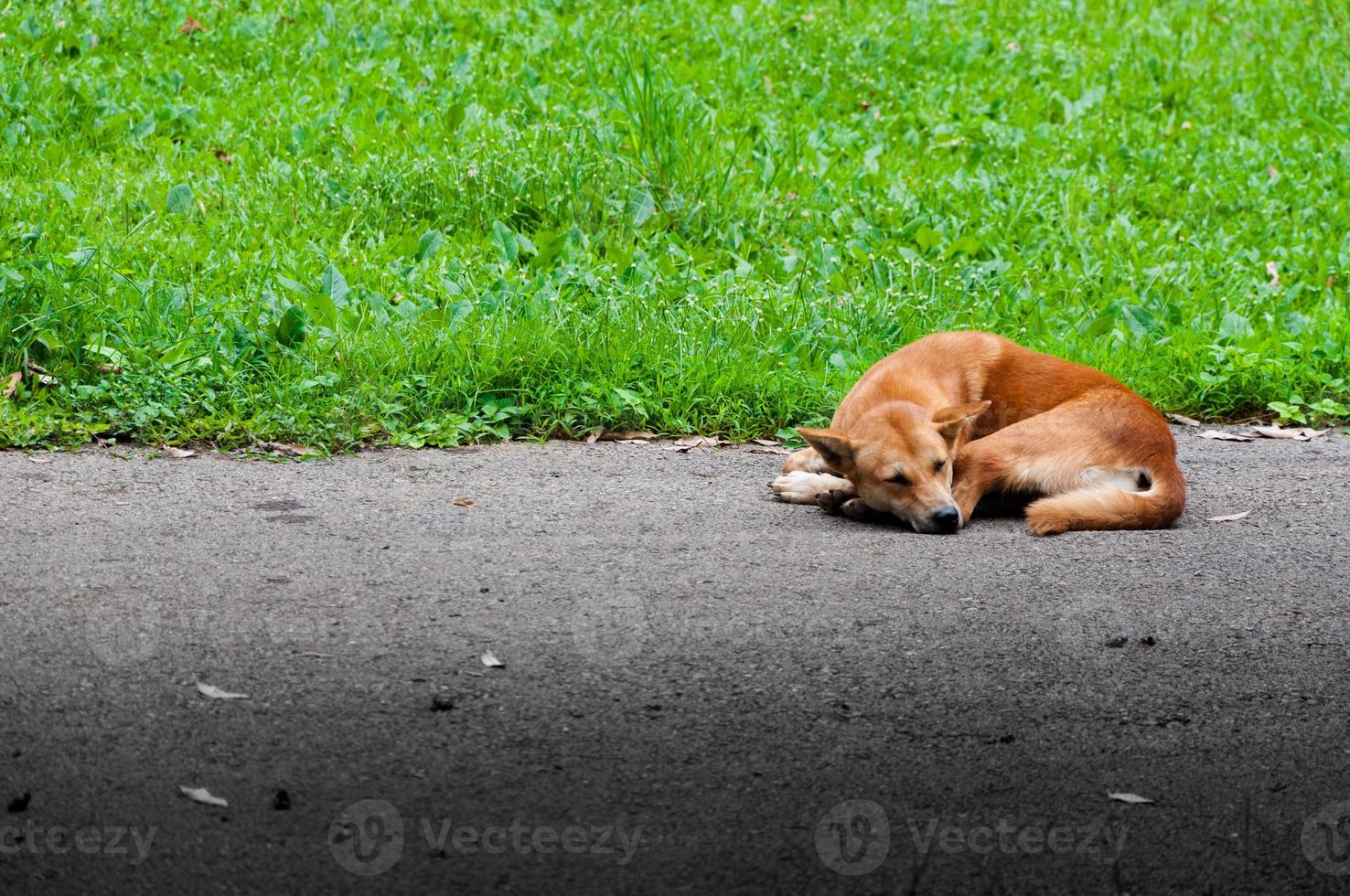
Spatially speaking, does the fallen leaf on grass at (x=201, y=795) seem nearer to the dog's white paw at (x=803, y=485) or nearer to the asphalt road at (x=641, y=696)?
the asphalt road at (x=641, y=696)

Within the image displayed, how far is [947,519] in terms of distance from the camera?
4770 millimetres

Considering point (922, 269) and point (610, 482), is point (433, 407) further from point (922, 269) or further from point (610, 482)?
point (922, 269)

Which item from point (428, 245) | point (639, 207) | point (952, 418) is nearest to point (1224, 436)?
point (952, 418)

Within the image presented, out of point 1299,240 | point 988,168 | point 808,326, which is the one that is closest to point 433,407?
Answer: point 808,326

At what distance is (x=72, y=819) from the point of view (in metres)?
2.61

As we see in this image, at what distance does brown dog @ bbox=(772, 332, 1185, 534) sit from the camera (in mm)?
4828

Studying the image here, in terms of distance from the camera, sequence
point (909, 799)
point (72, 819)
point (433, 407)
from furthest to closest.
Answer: point (433, 407), point (909, 799), point (72, 819)

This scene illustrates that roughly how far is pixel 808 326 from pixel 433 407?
205 centimetres

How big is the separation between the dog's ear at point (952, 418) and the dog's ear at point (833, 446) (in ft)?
1.17

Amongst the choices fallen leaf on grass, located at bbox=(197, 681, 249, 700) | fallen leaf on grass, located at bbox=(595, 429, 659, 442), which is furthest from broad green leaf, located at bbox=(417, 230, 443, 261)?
fallen leaf on grass, located at bbox=(197, 681, 249, 700)

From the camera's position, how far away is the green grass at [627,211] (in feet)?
19.9

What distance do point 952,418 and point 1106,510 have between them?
0.66 meters

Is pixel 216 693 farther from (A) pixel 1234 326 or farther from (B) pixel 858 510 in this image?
(A) pixel 1234 326

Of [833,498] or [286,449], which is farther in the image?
[286,449]
